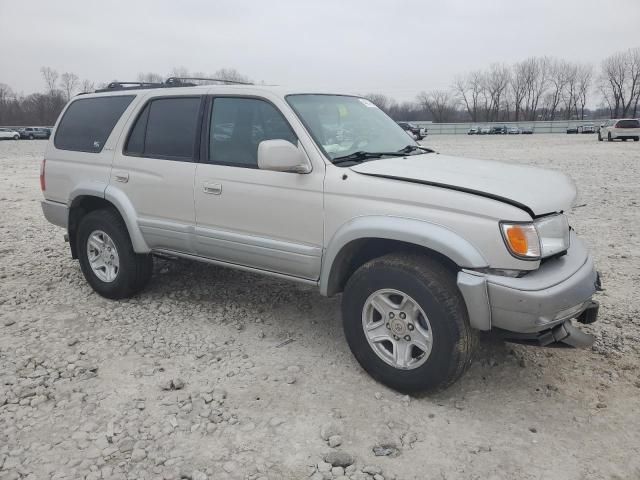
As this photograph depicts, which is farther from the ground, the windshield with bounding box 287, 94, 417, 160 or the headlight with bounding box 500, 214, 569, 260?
the windshield with bounding box 287, 94, 417, 160

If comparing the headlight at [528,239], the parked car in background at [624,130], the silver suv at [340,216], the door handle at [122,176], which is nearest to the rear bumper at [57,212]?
the silver suv at [340,216]

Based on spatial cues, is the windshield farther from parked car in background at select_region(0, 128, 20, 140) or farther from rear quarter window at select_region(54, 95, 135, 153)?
parked car in background at select_region(0, 128, 20, 140)

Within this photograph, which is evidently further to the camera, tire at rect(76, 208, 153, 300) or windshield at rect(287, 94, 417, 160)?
tire at rect(76, 208, 153, 300)

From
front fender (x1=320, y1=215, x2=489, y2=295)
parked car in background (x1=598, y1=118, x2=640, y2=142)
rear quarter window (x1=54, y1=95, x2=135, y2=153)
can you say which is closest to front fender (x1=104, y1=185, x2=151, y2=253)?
rear quarter window (x1=54, y1=95, x2=135, y2=153)

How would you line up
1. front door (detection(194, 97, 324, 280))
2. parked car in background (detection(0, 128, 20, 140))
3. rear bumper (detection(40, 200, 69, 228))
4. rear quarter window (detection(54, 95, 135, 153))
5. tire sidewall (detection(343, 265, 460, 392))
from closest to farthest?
tire sidewall (detection(343, 265, 460, 392)), front door (detection(194, 97, 324, 280)), rear quarter window (detection(54, 95, 135, 153)), rear bumper (detection(40, 200, 69, 228)), parked car in background (detection(0, 128, 20, 140))

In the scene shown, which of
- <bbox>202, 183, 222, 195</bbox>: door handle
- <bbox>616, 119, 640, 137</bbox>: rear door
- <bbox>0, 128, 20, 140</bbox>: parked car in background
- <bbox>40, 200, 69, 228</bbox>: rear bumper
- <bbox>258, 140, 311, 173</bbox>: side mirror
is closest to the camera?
<bbox>258, 140, 311, 173</bbox>: side mirror

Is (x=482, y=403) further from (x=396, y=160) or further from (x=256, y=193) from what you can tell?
(x=256, y=193)

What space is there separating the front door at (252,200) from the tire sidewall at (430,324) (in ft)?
1.36

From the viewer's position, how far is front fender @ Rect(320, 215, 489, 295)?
3016 mm

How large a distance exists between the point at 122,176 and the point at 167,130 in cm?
61

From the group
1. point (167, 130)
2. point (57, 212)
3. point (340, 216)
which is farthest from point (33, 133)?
point (340, 216)

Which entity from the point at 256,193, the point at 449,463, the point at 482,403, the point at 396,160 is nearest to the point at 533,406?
the point at 482,403

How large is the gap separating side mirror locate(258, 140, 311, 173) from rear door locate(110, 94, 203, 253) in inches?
41.3

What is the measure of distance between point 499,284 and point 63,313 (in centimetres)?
387
